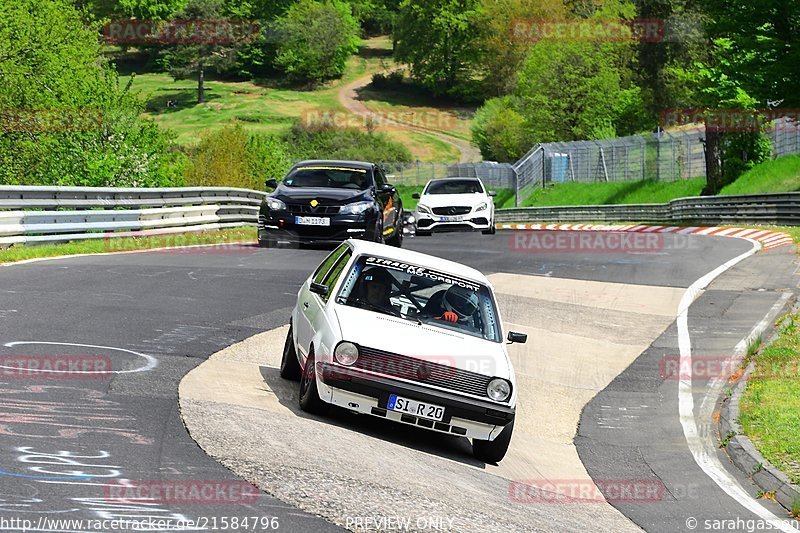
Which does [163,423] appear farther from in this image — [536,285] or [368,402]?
[536,285]

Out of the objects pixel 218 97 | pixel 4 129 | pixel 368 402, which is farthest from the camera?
pixel 218 97

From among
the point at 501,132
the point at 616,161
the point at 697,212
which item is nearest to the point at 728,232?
the point at 697,212

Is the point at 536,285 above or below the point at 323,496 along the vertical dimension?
below

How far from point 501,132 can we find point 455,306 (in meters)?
91.2

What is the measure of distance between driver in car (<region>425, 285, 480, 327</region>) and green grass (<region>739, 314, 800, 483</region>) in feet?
9.38

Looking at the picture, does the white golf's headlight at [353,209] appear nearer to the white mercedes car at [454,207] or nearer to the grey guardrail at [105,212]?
the grey guardrail at [105,212]

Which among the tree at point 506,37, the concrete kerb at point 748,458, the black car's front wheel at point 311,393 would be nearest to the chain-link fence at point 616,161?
the concrete kerb at point 748,458

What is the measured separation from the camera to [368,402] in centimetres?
898

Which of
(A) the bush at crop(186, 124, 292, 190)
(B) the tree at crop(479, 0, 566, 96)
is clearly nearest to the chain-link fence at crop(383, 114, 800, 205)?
(A) the bush at crop(186, 124, 292, 190)

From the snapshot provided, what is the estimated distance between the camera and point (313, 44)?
13888 cm

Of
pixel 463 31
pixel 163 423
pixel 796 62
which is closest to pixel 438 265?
pixel 163 423

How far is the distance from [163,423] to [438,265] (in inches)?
126

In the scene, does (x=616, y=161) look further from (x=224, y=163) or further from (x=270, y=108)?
(x=270, y=108)

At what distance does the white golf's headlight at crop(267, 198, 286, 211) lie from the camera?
22.1 meters
